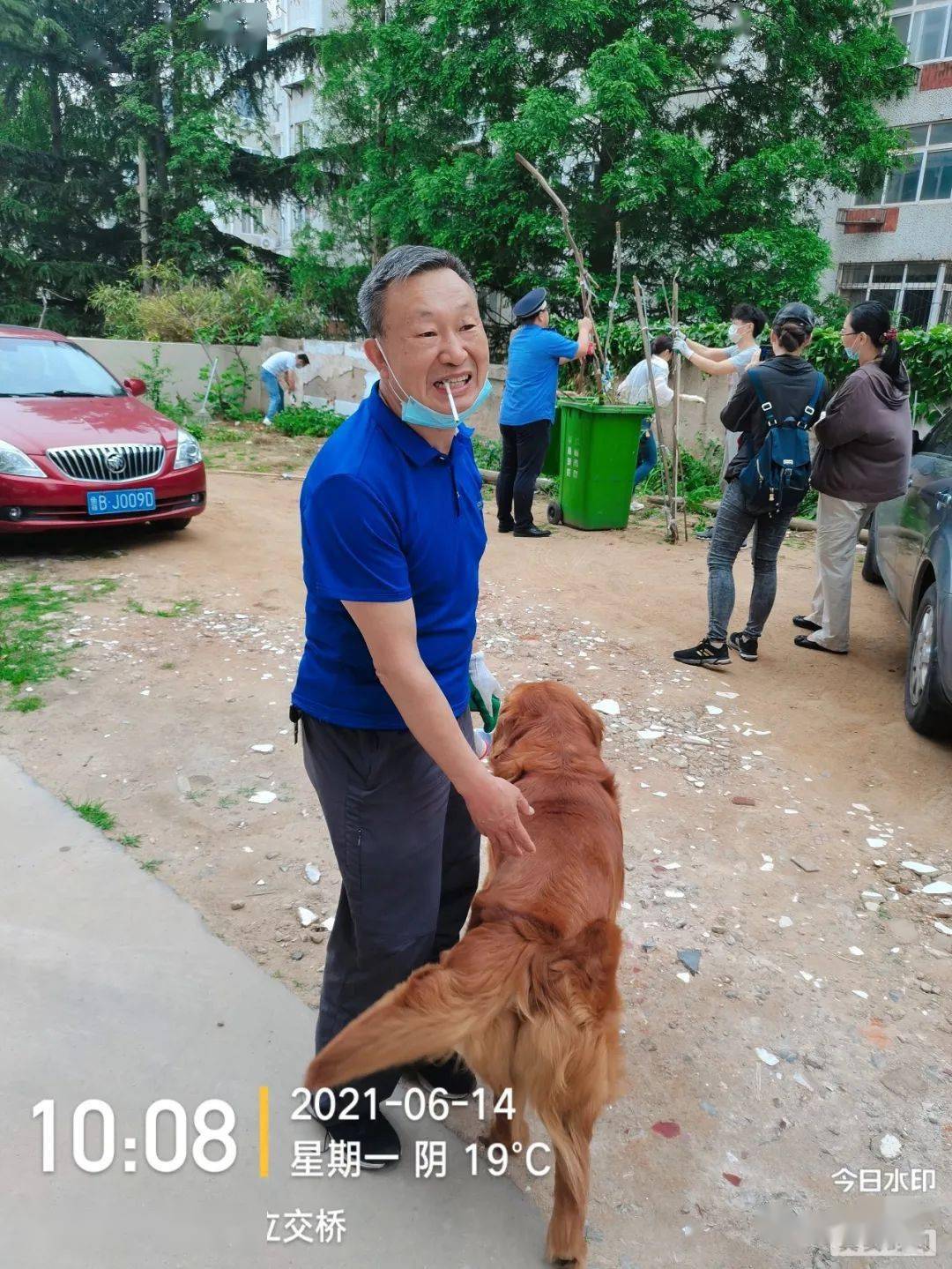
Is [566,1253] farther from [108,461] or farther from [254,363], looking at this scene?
[254,363]

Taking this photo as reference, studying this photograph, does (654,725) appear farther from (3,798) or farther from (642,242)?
(642,242)

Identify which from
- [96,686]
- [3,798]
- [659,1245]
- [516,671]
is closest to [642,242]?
[516,671]

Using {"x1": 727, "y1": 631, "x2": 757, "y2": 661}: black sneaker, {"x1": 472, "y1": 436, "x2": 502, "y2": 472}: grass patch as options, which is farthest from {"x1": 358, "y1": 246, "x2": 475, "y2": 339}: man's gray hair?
{"x1": 472, "y1": 436, "x2": 502, "y2": 472}: grass patch

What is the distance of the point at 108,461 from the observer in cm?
732

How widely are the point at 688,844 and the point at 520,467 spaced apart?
5.38 meters

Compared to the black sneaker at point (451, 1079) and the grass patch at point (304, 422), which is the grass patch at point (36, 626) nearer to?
the black sneaker at point (451, 1079)

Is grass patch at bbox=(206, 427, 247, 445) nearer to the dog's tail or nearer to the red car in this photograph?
the red car

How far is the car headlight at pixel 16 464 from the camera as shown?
693cm

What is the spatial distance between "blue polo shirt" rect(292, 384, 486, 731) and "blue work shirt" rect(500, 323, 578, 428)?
6.46 meters

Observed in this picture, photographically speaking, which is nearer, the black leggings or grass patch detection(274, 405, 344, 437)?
the black leggings

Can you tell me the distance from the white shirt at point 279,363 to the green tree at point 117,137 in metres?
8.86

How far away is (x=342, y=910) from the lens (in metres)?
2.28

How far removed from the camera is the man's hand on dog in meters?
1.81

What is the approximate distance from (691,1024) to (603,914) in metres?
1.04
